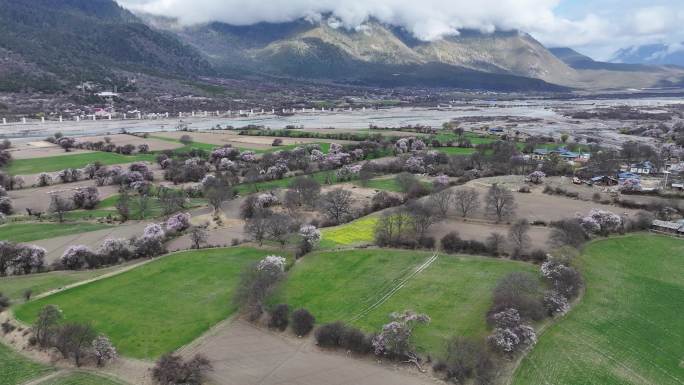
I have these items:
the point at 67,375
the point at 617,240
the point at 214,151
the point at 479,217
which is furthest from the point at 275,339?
the point at 214,151

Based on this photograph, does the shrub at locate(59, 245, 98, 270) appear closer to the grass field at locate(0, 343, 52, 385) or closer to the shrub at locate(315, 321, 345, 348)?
the grass field at locate(0, 343, 52, 385)

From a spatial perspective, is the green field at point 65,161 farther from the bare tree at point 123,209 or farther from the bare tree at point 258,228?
the bare tree at point 258,228

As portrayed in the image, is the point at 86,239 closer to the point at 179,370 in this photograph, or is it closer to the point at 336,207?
the point at 336,207

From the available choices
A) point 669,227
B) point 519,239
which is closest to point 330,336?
point 519,239

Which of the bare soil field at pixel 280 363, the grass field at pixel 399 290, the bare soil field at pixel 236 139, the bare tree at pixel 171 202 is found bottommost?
the bare soil field at pixel 280 363

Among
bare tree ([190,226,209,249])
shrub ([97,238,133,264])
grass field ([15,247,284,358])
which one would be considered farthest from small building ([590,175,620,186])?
shrub ([97,238,133,264])

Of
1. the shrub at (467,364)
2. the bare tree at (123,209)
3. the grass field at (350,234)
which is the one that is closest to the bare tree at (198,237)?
the grass field at (350,234)
